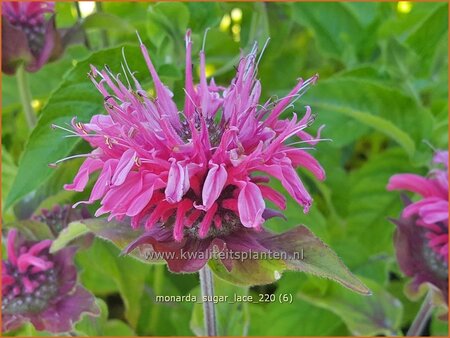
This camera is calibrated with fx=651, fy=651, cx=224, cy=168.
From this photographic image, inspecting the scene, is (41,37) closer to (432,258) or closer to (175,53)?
(175,53)

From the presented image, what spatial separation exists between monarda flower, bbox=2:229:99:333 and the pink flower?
1.27ft

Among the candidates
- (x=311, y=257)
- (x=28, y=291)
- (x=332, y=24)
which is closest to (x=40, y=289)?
(x=28, y=291)

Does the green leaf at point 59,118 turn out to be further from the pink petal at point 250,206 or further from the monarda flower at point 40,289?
the pink petal at point 250,206

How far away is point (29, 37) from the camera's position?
835 millimetres

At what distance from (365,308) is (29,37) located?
0.57 meters

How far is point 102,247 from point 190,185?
1.06 feet

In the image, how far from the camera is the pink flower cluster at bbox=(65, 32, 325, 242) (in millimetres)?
516

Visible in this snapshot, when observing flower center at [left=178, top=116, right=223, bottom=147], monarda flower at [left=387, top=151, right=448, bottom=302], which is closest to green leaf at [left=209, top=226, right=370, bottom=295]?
flower center at [left=178, top=116, right=223, bottom=147]

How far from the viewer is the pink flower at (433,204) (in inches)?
28.1

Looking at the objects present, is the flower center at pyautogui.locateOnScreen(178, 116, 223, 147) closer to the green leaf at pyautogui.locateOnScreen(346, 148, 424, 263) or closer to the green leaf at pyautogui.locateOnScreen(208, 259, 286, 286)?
the green leaf at pyautogui.locateOnScreen(208, 259, 286, 286)

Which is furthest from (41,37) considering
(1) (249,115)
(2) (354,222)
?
(2) (354,222)

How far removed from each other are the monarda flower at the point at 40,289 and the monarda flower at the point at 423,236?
1.23 ft

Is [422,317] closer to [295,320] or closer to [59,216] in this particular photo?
[295,320]

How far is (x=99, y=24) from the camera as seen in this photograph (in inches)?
33.8
